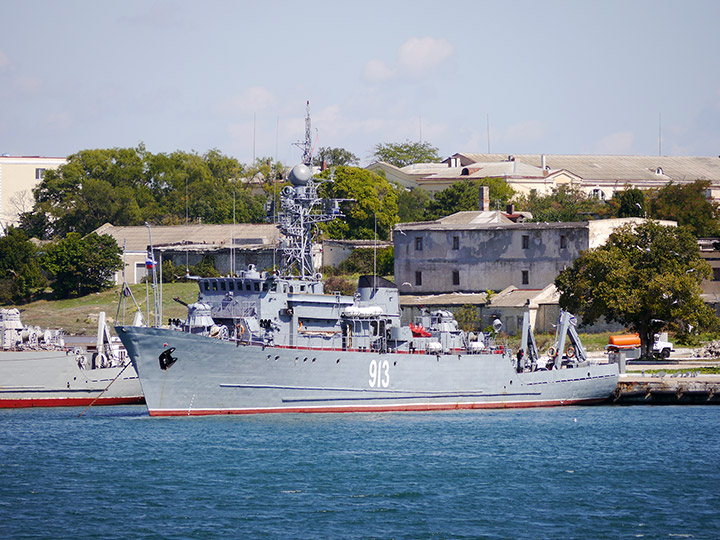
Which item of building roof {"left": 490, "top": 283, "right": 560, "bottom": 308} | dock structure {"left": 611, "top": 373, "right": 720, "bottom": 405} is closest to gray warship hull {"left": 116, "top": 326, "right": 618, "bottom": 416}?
dock structure {"left": 611, "top": 373, "right": 720, "bottom": 405}

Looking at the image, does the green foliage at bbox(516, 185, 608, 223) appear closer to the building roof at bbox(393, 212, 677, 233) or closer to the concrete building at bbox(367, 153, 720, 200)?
the concrete building at bbox(367, 153, 720, 200)

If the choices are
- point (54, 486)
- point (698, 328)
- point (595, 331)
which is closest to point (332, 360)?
point (54, 486)

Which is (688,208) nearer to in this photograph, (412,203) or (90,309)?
(412,203)

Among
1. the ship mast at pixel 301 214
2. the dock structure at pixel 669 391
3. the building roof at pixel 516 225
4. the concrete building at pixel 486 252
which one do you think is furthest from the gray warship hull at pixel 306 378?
the building roof at pixel 516 225

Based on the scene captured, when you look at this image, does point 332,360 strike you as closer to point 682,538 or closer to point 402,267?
point 682,538

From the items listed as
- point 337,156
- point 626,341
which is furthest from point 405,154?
point 626,341

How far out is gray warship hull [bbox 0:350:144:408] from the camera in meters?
46.2

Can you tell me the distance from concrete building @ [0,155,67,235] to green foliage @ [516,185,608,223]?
177 feet

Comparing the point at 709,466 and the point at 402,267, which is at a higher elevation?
the point at 402,267

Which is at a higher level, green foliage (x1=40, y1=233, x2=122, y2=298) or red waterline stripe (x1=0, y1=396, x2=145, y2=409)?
green foliage (x1=40, y1=233, x2=122, y2=298)

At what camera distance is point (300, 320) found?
42.8m

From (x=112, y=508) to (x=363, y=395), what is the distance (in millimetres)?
16448

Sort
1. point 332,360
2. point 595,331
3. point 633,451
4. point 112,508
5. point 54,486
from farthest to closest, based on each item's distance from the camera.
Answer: point 595,331
point 332,360
point 633,451
point 54,486
point 112,508

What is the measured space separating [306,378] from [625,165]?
3650 inches
